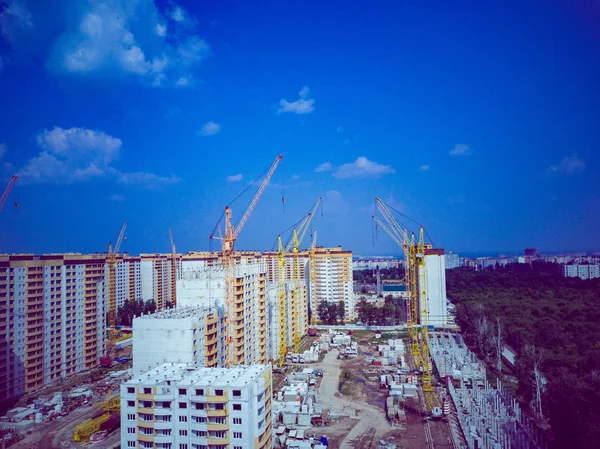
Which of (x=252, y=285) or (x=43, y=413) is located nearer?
(x=43, y=413)

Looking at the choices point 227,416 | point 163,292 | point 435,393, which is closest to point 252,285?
point 435,393

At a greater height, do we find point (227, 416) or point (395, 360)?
point (227, 416)

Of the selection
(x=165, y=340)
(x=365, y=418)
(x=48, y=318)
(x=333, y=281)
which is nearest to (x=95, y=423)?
(x=165, y=340)

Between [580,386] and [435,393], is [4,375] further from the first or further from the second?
[580,386]

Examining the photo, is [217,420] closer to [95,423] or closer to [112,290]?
[95,423]

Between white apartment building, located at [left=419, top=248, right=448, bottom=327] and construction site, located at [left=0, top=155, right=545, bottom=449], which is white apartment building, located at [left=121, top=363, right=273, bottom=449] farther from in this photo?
white apartment building, located at [left=419, top=248, right=448, bottom=327]

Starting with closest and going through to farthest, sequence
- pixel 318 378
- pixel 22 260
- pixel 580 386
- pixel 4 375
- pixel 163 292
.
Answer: pixel 580 386 < pixel 4 375 < pixel 22 260 < pixel 318 378 < pixel 163 292

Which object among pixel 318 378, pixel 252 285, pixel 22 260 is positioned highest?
pixel 22 260
